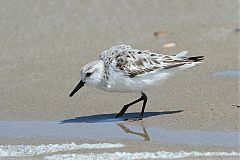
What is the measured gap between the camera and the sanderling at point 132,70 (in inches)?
308

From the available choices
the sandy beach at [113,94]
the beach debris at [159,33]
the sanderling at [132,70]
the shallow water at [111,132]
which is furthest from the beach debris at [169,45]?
the shallow water at [111,132]

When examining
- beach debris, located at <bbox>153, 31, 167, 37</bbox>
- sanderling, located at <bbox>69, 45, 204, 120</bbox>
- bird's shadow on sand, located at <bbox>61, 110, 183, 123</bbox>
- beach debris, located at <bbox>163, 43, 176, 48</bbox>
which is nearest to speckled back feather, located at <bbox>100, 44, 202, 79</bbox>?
sanderling, located at <bbox>69, 45, 204, 120</bbox>

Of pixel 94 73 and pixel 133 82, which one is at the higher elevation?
pixel 94 73

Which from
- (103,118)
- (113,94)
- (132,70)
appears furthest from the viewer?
(113,94)

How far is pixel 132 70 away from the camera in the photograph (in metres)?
7.79

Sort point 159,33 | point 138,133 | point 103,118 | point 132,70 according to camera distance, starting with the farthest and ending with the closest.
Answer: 1. point 159,33
2. point 103,118
3. point 132,70
4. point 138,133

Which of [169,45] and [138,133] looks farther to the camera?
[169,45]

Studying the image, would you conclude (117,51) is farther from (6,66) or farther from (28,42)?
(28,42)

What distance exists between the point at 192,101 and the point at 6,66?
312 cm

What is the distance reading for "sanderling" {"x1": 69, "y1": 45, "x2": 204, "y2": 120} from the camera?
7.81 m

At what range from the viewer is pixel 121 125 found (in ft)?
25.1

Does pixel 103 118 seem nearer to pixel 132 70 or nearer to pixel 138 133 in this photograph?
pixel 132 70

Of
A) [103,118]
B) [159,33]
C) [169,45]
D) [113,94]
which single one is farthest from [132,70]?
[159,33]

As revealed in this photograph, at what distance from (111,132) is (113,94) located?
64.8 inches
